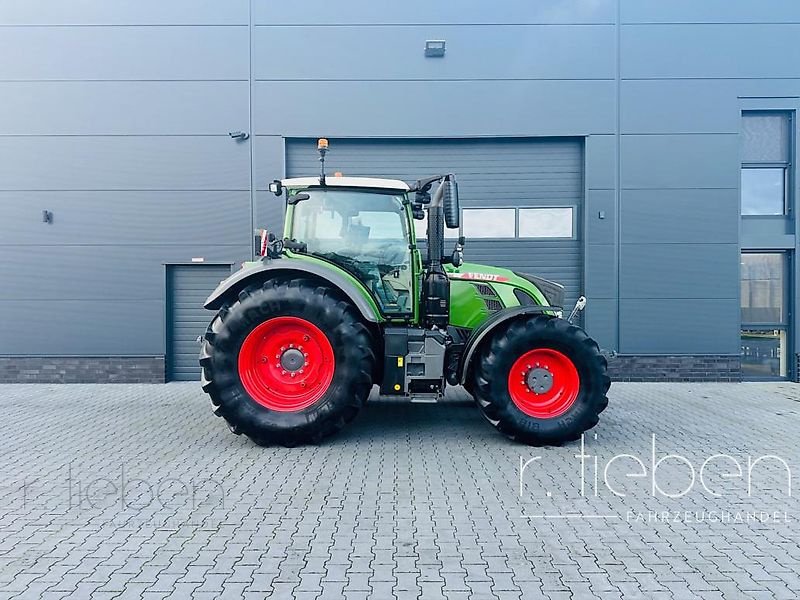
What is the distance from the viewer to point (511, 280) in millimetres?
6562

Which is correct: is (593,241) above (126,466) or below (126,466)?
above

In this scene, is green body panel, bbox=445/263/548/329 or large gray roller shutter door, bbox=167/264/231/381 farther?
large gray roller shutter door, bbox=167/264/231/381

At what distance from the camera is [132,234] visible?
9.27 meters

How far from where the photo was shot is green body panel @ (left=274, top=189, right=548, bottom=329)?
610 centimetres

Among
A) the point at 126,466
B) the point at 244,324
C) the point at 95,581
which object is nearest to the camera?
the point at 95,581

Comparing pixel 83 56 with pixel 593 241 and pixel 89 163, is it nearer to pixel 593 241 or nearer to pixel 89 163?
pixel 89 163

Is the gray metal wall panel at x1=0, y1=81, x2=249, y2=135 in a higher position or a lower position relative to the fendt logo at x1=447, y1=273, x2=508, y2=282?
higher

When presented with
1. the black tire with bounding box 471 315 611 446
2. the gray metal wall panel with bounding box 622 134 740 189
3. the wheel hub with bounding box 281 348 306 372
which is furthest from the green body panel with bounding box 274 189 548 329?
the gray metal wall panel with bounding box 622 134 740 189

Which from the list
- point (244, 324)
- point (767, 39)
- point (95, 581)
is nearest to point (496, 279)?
point (244, 324)

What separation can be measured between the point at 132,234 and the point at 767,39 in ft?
37.9

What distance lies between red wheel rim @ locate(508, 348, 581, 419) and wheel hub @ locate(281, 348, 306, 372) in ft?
7.48

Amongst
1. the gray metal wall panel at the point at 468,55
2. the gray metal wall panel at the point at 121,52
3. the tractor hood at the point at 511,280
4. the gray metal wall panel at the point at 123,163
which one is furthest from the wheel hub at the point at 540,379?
the gray metal wall panel at the point at 121,52

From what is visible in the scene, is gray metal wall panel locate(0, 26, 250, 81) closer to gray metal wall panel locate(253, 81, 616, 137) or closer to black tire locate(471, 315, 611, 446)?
gray metal wall panel locate(253, 81, 616, 137)

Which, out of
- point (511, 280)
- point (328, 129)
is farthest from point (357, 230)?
point (328, 129)
